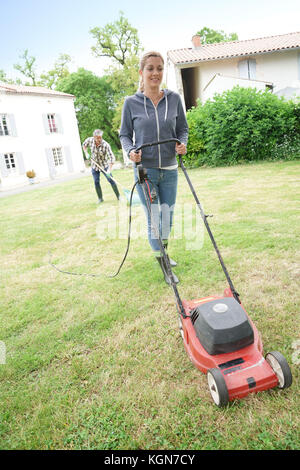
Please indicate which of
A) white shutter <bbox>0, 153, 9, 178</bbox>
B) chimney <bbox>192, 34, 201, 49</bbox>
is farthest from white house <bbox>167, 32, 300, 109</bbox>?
white shutter <bbox>0, 153, 9, 178</bbox>

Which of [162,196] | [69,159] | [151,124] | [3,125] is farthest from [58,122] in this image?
[151,124]

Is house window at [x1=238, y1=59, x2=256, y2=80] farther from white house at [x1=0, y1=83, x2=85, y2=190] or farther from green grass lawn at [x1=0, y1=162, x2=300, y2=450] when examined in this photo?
green grass lawn at [x1=0, y1=162, x2=300, y2=450]

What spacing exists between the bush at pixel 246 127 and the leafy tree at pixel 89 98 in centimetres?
1768

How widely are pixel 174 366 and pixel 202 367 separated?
0.83 ft

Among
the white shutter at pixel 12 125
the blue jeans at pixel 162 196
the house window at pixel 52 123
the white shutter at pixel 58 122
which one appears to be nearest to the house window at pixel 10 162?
the white shutter at pixel 12 125

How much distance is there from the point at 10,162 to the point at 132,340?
17.1 m

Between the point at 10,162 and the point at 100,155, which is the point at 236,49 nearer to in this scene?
the point at 10,162

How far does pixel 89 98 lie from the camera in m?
24.9

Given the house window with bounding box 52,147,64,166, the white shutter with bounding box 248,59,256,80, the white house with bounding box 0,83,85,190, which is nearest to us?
the white shutter with bounding box 248,59,256,80

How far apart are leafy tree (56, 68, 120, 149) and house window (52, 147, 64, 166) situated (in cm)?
723

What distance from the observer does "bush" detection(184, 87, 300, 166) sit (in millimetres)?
→ 8578

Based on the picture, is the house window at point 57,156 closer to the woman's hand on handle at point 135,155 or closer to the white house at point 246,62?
the white house at point 246,62

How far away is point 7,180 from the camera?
16484 mm
